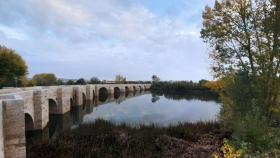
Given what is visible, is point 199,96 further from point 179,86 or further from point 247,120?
point 247,120

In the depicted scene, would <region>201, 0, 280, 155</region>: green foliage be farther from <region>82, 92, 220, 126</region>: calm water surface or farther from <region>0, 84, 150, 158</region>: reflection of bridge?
<region>0, 84, 150, 158</region>: reflection of bridge

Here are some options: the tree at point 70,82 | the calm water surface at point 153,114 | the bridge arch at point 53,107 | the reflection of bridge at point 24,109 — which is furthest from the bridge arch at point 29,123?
the tree at point 70,82

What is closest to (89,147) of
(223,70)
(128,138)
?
(128,138)

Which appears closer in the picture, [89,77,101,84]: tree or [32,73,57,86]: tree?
[32,73,57,86]: tree

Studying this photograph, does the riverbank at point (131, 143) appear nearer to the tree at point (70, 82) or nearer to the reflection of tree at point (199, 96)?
the reflection of tree at point (199, 96)

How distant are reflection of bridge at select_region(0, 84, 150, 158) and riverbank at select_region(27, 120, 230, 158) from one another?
156cm

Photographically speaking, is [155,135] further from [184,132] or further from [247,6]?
[247,6]

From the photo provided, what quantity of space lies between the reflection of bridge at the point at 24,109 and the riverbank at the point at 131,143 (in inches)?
61.5

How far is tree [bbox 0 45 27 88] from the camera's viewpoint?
31.8m

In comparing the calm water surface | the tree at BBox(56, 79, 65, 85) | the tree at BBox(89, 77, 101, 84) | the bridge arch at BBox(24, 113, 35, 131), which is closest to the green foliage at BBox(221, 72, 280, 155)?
the calm water surface

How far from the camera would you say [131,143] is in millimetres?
10750

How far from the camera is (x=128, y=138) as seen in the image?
36.4 feet

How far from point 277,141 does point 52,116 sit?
20945mm

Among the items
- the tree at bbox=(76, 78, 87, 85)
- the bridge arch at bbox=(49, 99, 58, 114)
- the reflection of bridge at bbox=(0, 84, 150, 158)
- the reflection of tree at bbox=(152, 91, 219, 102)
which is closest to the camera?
the reflection of bridge at bbox=(0, 84, 150, 158)
